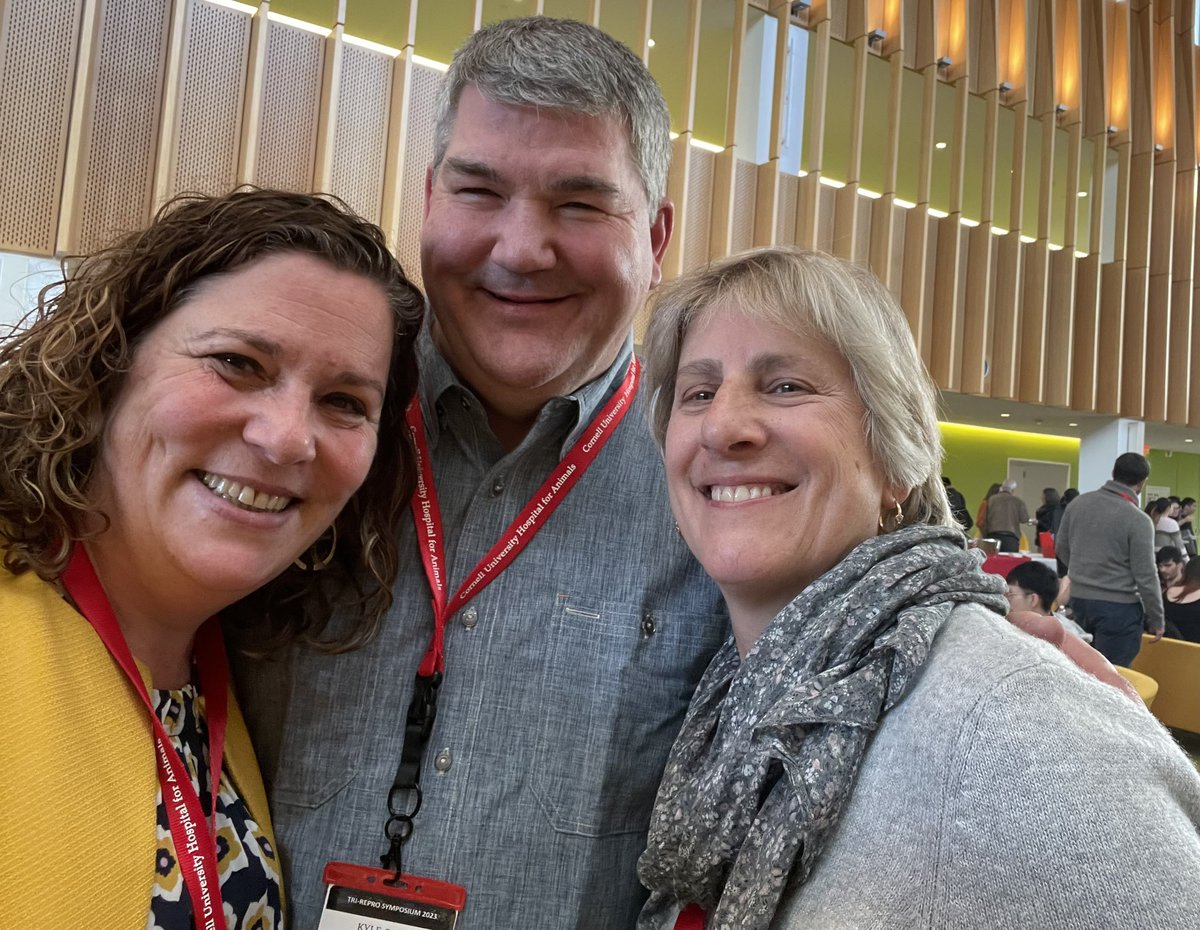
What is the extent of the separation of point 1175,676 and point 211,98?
26.6 ft

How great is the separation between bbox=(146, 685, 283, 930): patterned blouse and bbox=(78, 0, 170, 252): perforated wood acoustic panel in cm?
589

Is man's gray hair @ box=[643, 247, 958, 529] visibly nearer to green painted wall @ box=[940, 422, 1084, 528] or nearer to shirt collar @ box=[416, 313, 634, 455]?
shirt collar @ box=[416, 313, 634, 455]

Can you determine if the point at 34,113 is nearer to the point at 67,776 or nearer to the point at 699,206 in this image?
the point at 699,206

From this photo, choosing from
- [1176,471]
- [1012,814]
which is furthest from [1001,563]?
[1176,471]

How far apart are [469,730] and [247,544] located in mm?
469

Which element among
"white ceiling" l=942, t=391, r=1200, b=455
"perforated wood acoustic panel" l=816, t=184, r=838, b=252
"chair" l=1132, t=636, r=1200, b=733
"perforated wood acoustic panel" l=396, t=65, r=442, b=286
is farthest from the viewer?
"white ceiling" l=942, t=391, r=1200, b=455

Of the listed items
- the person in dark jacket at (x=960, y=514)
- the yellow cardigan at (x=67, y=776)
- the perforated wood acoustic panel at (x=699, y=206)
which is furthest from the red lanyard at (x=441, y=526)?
the perforated wood acoustic panel at (x=699, y=206)

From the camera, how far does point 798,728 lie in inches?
44.7

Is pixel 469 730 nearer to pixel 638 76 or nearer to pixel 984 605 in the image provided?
pixel 984 605

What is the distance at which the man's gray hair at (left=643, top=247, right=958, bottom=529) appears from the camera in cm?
136

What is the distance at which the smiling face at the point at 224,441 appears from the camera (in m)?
1.18

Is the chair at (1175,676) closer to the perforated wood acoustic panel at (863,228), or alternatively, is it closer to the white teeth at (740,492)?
the perforated wood acoustic panel at (863,228)

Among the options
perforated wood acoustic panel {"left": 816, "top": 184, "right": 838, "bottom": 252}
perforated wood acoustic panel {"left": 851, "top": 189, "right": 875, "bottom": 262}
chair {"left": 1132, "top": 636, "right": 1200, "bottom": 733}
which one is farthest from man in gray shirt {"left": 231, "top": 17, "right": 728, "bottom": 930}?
perforated wood acoustic panel {"left": 851, "top": 189, "right": 875, "bottom": 262}

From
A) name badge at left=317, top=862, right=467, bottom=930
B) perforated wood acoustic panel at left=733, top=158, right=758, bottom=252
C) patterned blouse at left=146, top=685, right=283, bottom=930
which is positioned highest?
perforated wood acoustic panel at left=733, top=158, right=758, bottom=252
